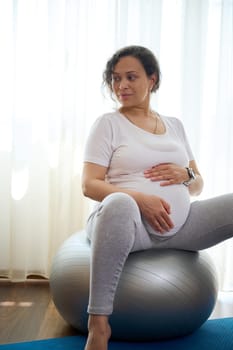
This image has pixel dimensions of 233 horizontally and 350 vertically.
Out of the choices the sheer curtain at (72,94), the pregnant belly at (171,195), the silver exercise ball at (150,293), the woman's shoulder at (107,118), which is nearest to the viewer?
the silver exercise ball at (150,293)

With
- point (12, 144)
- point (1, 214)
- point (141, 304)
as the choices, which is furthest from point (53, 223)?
point (141, 304)

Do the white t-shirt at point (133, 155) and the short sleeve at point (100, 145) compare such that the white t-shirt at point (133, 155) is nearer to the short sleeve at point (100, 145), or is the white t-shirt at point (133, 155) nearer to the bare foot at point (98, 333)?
the short sleeve at point (100, 145)

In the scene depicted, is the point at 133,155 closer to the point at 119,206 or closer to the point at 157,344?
the point at 119,206

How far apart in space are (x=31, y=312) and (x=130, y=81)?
1.14m

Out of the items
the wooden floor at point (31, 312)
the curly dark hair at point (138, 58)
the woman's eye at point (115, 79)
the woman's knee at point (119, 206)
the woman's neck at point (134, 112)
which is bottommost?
the wooden floor at point (31, 312)

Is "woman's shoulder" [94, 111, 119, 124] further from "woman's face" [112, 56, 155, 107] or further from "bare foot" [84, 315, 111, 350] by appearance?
"bare foot" [84, 315, 111, 350]

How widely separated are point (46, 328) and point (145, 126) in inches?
36.8

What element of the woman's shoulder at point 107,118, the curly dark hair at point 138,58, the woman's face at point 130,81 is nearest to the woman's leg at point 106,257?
the woman's shoulder at point 107,118

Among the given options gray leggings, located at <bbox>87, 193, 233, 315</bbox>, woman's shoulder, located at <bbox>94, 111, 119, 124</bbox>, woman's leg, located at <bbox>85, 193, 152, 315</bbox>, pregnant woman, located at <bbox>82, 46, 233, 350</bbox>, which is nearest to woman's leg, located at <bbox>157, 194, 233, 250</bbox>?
pregnant woman, located at <bbox>82, 46, 233, 350</bbox>

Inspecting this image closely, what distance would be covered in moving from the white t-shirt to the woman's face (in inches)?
3.8

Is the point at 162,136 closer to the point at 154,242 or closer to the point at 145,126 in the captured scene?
the point at 145,126

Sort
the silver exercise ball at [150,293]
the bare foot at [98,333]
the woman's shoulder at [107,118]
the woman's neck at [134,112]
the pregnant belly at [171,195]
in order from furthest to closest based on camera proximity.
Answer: the woman's neck at [134,112] < the woman's shoulder at [107,118] < the pregnant belly at [171,195] < the silver exercise ball at [150,293] < the bare foot at [98,333]

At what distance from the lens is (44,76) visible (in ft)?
7.34

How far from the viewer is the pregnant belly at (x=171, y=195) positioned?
1.43 metres
